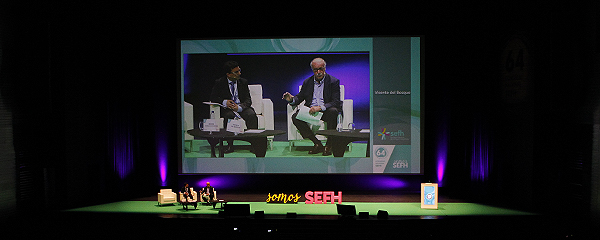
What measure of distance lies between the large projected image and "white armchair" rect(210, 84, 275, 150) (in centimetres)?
2

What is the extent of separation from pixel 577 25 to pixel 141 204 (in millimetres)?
6898

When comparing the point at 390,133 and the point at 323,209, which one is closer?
the point at 323,209

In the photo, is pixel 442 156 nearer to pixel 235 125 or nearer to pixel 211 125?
pixel 235 125

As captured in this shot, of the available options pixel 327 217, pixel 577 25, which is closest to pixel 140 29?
pixel 327 217

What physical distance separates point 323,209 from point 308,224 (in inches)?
32.0

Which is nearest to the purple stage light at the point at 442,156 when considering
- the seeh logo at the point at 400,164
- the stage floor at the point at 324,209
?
the seeh logo at the point at 400,164

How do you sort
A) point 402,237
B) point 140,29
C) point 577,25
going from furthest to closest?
1. point 140,29
2. point 577,25
3. point 402,237

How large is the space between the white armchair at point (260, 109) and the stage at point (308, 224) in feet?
5.46

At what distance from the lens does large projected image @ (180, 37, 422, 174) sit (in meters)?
6.28

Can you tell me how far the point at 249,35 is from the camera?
6379 millimetres

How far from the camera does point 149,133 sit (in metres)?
6.60

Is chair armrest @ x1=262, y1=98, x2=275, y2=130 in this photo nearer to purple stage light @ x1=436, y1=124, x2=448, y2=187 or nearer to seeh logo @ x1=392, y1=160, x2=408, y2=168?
seeh logo @ x1=392, y1=160, x2=408, y2=168

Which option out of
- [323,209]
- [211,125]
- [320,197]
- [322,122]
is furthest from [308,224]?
[211,125]

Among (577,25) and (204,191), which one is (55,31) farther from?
(577,25)
